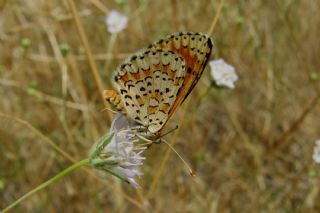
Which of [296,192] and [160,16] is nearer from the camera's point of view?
[296,192]

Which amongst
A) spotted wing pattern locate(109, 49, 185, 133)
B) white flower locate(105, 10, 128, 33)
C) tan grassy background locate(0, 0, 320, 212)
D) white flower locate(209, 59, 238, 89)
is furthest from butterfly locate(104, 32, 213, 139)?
white flower locate(105, 10, 128, 33)

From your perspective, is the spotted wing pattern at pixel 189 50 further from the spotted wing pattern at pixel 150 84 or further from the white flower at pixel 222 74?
the white flower at pixel 222 74

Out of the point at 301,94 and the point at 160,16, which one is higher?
the point at 160,16

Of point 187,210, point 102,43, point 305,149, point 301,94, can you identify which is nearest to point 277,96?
point 301,94

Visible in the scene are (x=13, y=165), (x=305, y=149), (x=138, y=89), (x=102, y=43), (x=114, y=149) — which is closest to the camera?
(x=114, y=149)

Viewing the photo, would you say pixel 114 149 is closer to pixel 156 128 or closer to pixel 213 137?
pixel 156 128

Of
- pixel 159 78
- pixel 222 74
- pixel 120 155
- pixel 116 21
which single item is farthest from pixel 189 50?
pixel 116 21

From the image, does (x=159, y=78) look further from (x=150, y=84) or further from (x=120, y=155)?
(x=120, y=155)
